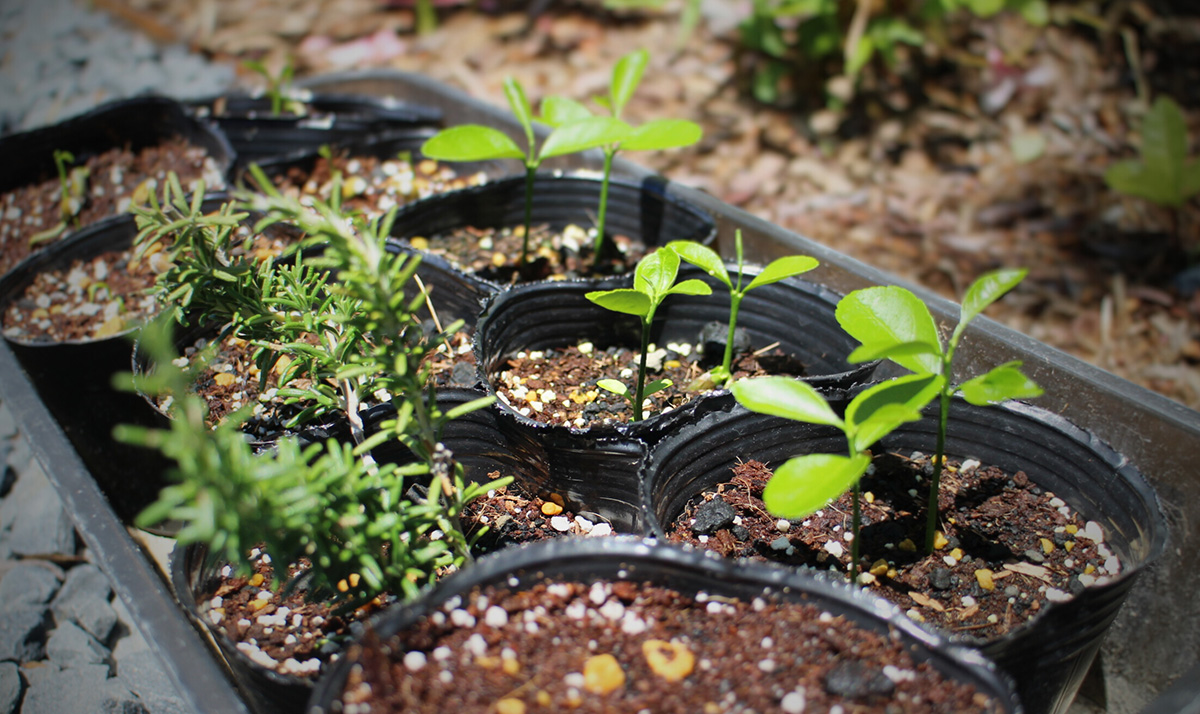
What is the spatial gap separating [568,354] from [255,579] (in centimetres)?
60

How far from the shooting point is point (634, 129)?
4.30 ft

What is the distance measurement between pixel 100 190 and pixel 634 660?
1720mm

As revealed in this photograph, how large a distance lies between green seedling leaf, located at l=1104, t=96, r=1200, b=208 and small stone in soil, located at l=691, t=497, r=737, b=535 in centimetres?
191

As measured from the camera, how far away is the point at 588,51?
3.14 metres

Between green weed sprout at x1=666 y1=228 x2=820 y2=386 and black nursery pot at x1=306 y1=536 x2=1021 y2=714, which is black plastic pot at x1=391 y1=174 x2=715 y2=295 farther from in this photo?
black nursery pot at x1=306 y1=536 x2=1021 y2=714

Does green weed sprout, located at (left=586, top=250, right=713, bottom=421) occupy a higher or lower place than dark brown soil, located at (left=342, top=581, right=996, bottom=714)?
higher

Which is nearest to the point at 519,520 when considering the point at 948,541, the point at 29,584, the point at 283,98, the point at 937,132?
the point at 948,541

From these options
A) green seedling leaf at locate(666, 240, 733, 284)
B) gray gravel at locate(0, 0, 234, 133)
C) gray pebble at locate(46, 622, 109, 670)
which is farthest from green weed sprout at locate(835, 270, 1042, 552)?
gray gravel at locate(0, 0, 234, 133)

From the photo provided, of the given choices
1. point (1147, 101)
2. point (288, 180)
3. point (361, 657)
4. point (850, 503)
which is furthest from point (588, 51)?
point (361, 657)

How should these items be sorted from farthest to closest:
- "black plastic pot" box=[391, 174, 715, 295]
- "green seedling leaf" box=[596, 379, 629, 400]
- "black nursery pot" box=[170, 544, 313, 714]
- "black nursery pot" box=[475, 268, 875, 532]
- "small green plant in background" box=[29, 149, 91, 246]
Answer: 1. "small green plant in background" box=[29, 149, 91, 246]
2. "black plastic pot" box=[391, 174, 715, 295]
3. "green seedling leaf" box=[596, 379, 629, 400]
4. "black nursery pot" box=[475, 268, 875, 532]
5. "black nursery pot" box=[170, 544, 313, 714]

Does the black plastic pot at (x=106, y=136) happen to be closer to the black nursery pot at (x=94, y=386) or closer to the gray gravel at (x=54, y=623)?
the black nursery pot at (x=94, y=386)

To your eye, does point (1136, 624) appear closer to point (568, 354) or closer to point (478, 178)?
point (568, 354)

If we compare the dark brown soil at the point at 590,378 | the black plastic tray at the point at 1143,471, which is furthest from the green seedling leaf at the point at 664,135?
the black plastic tray at the point at 1143,471

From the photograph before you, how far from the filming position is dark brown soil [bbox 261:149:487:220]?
1832 millimetres
